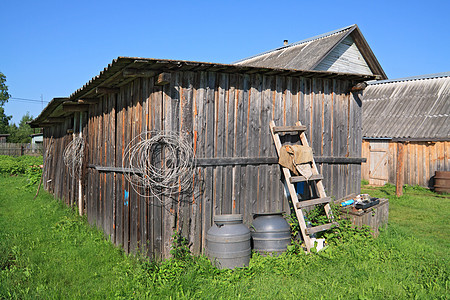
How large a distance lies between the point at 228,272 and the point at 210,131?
2229mm

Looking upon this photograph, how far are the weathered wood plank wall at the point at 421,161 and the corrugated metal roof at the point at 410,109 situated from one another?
422mm

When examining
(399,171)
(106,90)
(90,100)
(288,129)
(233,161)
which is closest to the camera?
(233,161)

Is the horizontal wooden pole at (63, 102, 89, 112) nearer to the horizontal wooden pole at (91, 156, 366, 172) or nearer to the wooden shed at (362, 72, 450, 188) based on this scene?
the horizontal wooden pole at (91, 156, 366, 172)

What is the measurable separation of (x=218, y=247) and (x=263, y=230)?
90 cm

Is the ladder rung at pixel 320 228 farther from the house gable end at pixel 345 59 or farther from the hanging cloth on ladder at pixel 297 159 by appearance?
the house gable end at pixel 345 59

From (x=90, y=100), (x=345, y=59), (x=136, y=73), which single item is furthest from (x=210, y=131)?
(x=345, y=59)

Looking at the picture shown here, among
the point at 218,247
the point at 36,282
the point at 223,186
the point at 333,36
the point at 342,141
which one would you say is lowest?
the point at 36,282

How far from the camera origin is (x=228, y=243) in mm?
5629

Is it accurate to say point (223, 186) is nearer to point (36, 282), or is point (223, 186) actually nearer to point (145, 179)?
point (145, 179)

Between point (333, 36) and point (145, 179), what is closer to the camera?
point (145, 179)

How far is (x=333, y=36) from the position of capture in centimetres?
1652

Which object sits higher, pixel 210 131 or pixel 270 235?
A: pixel 210 131

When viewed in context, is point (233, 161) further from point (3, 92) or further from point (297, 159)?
point (3, 92)

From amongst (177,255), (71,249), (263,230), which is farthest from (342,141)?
(71,249)
